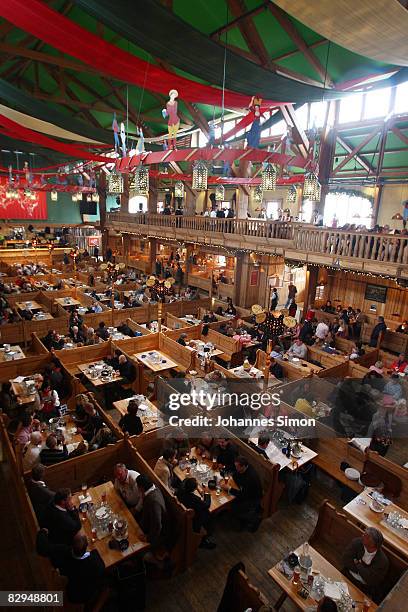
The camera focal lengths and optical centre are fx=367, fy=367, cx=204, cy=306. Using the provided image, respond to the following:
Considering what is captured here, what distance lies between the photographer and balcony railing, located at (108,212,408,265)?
35.6 feet

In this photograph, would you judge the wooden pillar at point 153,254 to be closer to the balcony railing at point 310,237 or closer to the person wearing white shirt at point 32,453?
the balcony railing at point 310,237

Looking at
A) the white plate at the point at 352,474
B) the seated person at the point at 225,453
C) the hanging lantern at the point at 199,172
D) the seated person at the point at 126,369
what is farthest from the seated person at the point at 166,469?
the hanging lantern at the point at 199,172

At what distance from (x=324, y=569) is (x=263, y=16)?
37.3 feet

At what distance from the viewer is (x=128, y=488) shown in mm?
5492

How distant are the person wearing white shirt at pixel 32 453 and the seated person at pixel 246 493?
308 cm

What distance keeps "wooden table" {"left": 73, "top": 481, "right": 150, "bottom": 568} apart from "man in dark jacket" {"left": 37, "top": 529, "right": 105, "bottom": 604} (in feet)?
0.98

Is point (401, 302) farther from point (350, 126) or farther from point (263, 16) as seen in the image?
point (263, 16)

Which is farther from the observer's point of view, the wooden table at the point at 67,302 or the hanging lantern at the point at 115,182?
the wooden table at the point at 67,302

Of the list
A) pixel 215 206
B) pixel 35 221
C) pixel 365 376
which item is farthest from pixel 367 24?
pixel 35 221

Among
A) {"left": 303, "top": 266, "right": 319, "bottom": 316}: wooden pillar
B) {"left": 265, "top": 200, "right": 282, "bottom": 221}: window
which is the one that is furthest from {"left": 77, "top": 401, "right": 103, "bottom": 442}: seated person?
{"left": 265, "top": 200, "right": 282, "bottom": 221}: window

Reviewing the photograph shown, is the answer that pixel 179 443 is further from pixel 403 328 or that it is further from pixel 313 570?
pixel 403 328

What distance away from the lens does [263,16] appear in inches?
358

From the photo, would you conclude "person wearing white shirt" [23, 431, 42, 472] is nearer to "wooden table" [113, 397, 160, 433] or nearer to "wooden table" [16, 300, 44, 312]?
"wooden table" [113, 397, 160, 433]

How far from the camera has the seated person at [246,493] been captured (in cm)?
581
